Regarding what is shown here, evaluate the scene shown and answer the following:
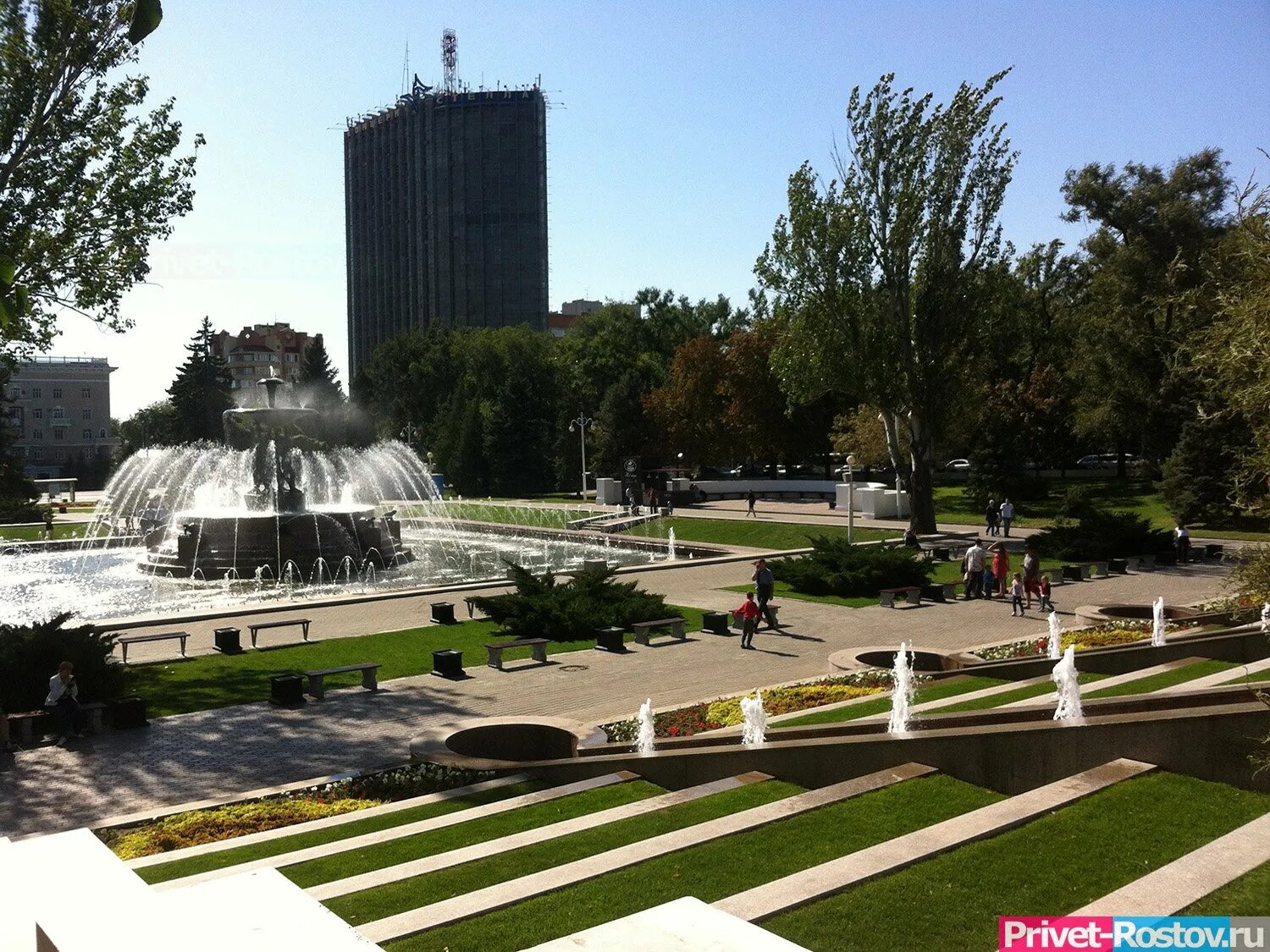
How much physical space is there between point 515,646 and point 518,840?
9.47 meters

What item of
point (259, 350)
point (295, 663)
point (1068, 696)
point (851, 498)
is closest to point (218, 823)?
point (1068, 696)

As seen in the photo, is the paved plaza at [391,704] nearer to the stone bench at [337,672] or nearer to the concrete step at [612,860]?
the stone bench at [337,672]

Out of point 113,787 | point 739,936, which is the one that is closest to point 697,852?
point 739,936

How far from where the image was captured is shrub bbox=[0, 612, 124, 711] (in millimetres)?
14164

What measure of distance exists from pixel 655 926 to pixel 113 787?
984cm

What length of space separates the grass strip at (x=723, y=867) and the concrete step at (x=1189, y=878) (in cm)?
184

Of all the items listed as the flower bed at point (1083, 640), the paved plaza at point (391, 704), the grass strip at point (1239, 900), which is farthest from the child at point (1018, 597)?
the grass strip at point (1239, 900)

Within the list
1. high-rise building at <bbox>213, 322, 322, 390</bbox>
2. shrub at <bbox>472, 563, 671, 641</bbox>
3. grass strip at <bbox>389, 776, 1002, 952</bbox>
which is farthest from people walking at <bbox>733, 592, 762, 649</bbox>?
high-rise building at <bbox>213, 322, 322, 390</bbox>

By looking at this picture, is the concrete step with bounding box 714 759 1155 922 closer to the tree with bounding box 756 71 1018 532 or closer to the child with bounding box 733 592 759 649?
the child with bounding box 733 592 759 649

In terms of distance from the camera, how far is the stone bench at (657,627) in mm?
19000

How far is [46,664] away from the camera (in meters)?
14.4

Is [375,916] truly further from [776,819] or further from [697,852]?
[776,819]

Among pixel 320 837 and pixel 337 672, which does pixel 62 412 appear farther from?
pixel 320 837

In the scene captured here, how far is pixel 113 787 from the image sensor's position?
11383mm
